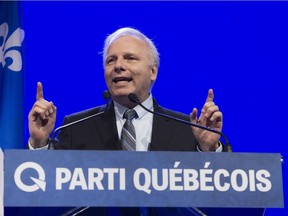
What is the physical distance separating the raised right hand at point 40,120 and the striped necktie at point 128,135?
1.17ft

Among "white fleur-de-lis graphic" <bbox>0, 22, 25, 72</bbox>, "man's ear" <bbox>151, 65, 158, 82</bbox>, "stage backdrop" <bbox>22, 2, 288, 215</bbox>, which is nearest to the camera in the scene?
"man's ear" <bbox>151, 65, 158, 82</bbox>

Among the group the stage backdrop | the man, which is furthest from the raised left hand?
the stage backdrop

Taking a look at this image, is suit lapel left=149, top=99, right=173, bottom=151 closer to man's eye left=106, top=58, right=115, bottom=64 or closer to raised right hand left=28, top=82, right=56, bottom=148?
man's eye left=106, top=58, right=115, bottom=64

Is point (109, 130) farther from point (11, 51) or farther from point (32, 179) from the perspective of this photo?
point (32, 179)

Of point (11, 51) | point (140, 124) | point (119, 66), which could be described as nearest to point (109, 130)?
point (140, 124)

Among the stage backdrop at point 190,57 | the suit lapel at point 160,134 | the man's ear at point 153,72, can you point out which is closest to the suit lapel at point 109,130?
the suit lapel at point 160,134

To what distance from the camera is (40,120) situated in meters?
2.08

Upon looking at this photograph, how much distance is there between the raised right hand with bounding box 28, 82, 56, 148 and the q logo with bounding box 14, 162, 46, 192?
1.76 feet

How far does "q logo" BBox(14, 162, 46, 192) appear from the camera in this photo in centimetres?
147

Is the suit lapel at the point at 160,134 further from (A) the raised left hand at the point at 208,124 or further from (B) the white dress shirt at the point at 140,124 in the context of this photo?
(A) the raised left hand at the point at 208,124

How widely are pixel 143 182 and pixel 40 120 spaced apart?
0.67 m

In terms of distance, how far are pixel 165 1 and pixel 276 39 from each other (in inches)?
22.9

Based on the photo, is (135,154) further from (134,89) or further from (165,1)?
(165,1)

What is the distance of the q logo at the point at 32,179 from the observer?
1466mm
